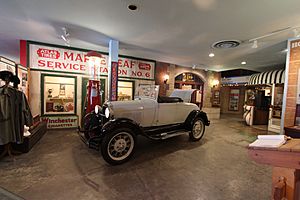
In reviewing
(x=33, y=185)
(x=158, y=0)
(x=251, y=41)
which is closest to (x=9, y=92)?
(x=33, y=185)

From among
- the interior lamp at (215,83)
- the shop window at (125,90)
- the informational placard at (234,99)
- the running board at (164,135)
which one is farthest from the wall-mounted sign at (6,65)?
the informational placard at (234,99)

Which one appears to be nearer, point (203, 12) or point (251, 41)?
point (203, 12)

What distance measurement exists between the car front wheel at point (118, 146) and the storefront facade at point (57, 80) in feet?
10.7

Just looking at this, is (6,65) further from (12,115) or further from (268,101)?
(268,101)

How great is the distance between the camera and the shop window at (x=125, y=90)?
6.46 meters

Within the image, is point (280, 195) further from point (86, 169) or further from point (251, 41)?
point (251, 41)

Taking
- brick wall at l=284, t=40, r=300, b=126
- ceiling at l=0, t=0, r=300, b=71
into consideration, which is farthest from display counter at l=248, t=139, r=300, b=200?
brick wall at l=284, t=40, r=300, b=126

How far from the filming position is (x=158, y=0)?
8.66 ft

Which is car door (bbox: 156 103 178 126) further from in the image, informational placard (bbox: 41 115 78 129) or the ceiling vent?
informational placard (bbox: 41 115 78 129)

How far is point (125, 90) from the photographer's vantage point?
6.59m

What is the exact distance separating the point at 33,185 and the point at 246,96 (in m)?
12.0

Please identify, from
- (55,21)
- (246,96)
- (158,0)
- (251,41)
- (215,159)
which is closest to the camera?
(158,0)

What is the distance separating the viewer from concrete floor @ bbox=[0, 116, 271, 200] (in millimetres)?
2053

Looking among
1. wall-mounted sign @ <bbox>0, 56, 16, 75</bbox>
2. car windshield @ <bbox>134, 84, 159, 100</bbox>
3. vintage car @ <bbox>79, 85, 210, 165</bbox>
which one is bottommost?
vintage car @ <bbox>79, 85, 210, 165</bbox>
